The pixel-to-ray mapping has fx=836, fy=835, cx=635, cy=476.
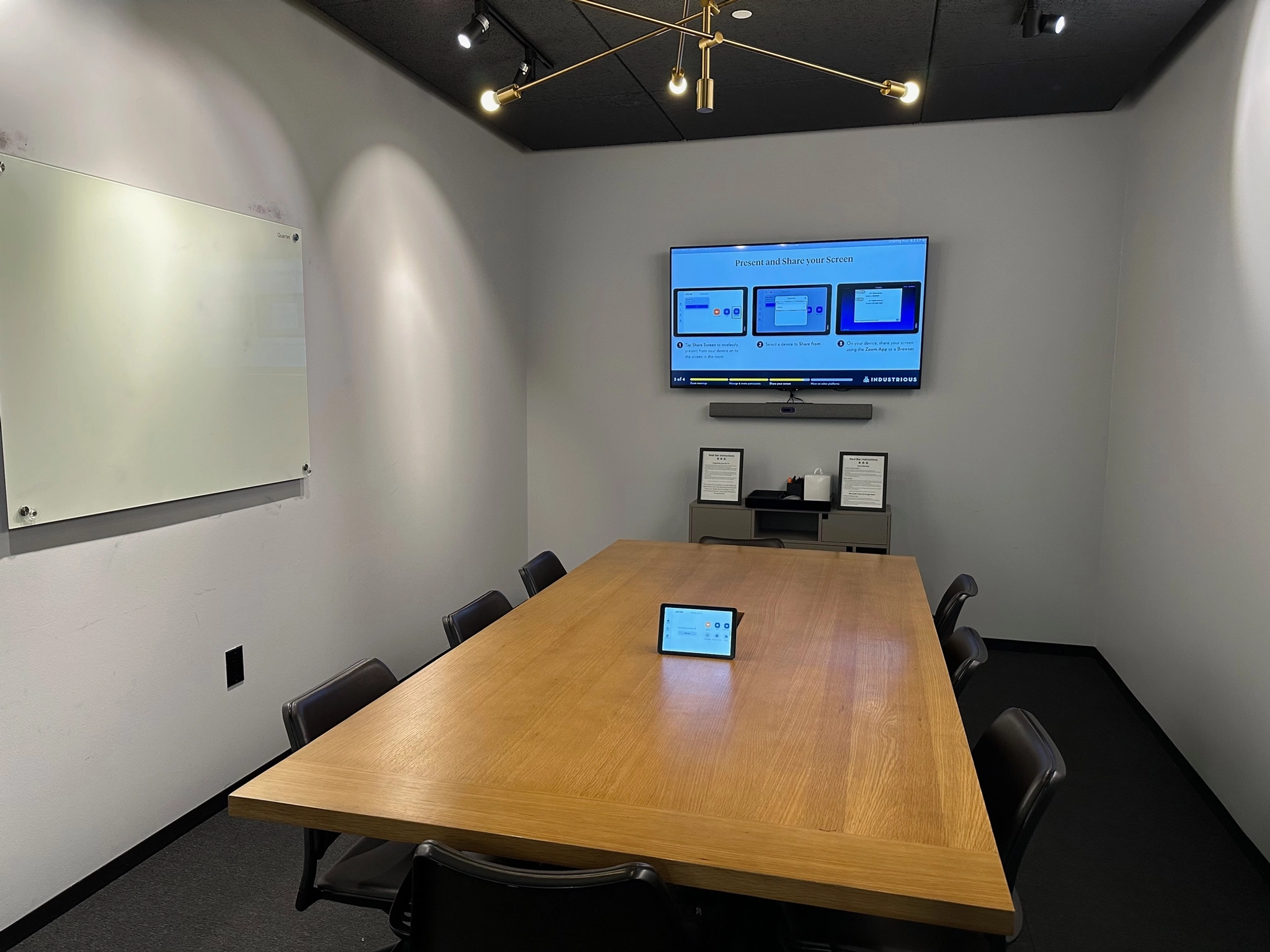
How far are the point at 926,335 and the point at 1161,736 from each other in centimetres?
236

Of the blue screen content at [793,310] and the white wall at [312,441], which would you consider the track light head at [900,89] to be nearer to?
the white wall at [312,441]

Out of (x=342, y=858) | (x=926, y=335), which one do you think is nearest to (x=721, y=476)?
(x=926, y=335)

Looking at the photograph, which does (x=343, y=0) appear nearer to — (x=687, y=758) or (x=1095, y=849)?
(x=687, y=758)

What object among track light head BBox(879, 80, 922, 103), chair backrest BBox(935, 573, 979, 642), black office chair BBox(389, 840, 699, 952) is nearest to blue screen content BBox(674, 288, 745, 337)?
chair backrest BBox(935, 573, 979, 642)

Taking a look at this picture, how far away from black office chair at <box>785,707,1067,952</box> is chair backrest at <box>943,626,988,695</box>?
1.20 ft

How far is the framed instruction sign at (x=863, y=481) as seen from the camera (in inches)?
185

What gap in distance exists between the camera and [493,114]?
4652 millimetres

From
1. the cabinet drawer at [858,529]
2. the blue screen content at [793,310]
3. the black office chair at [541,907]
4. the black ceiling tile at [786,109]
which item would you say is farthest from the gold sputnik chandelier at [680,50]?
the cabinet drawer at [858,529]

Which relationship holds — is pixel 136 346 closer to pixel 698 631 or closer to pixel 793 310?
pixel 698 631

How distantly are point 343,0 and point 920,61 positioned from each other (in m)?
2.50

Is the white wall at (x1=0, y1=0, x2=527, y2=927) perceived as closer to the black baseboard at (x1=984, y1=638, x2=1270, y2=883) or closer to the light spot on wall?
the black baseboard at (x1=984, y1=638, x2=1270, y2=883)

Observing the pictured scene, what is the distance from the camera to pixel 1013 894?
1506 millimetres

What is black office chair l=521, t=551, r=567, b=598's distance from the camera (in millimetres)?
3295

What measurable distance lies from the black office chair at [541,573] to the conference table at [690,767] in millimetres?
723
